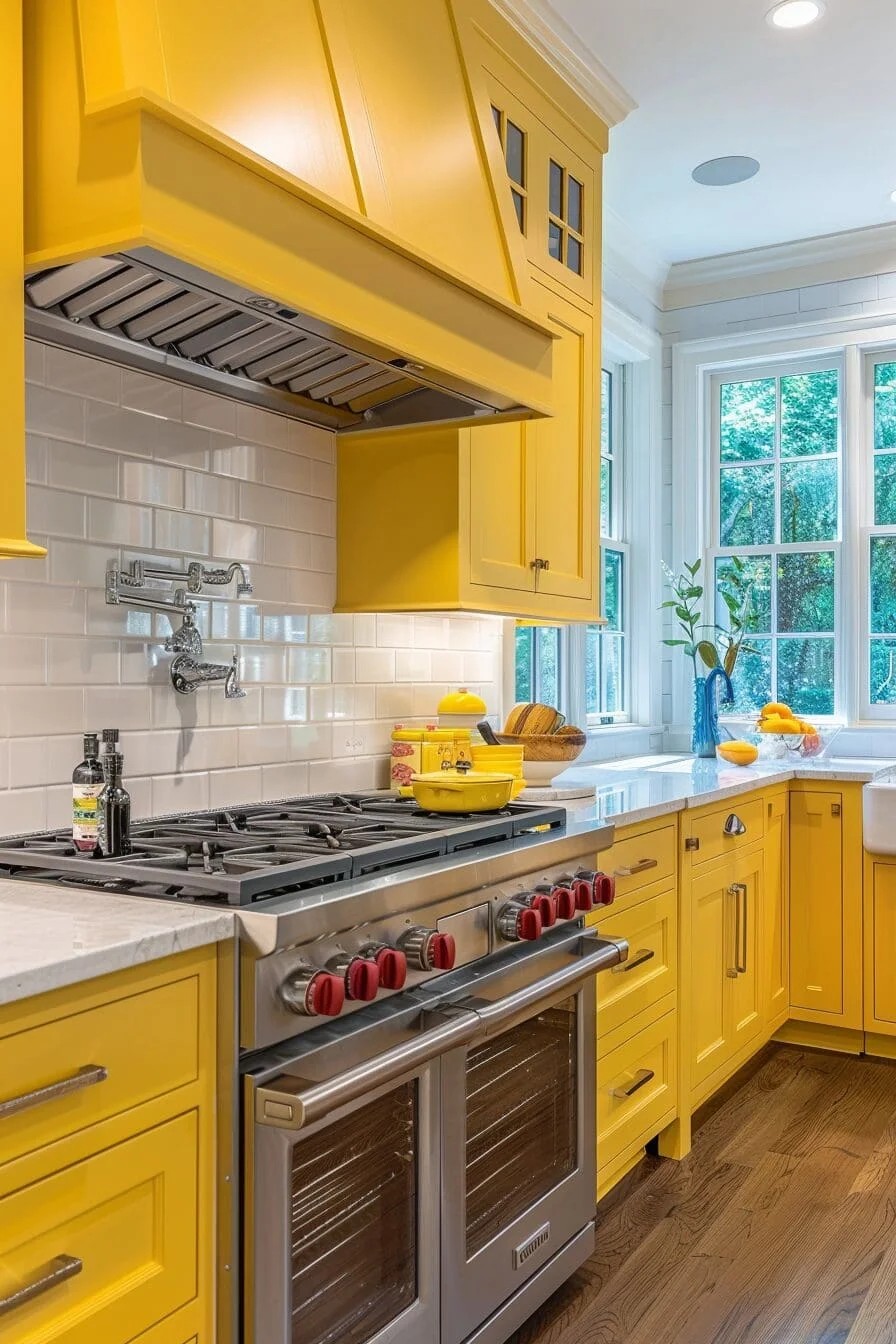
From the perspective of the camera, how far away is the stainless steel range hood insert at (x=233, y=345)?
164 cm

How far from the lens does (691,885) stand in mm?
2912

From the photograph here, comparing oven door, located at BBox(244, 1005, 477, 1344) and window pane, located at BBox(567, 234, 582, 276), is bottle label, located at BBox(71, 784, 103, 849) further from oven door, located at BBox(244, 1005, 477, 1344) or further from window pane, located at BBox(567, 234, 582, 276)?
window pane, located at BBox(567, 234, 582, 276)

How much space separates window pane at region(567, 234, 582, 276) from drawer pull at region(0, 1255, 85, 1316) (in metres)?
2.57

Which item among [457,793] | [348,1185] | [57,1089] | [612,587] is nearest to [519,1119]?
[348,1185]

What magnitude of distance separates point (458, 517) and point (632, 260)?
2.35 m

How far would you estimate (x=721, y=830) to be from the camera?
10.2 feet

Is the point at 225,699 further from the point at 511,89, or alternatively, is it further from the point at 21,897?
the point at 511,89

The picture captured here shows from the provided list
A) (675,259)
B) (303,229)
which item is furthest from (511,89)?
(675,259)

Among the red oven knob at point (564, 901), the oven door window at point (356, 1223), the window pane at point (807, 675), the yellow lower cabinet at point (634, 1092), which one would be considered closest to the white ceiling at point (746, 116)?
the window pane at point (807, 675)

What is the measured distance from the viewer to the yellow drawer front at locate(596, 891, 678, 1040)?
247cm

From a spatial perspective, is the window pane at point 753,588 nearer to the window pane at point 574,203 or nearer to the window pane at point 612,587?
the window pane at point 612,587

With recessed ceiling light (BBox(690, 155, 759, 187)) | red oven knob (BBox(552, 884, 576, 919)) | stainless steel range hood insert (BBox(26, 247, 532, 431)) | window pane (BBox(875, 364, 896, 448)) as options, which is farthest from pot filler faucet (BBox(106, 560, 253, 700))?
window pane (BBox(875, 364, 896, 448))

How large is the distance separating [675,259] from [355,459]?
2.52 metres

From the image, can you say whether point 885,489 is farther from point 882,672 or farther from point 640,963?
point 640,963
